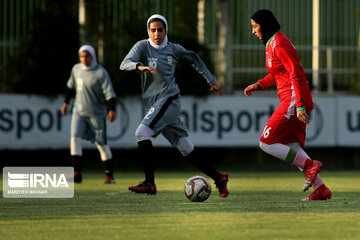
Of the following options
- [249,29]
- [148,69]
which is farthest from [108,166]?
[249,29]

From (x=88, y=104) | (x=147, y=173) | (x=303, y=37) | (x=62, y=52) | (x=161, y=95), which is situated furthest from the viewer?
(x=303, y=37)

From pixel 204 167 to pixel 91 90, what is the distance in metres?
4.13

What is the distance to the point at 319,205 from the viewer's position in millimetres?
8742

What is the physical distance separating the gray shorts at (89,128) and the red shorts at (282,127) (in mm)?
4877

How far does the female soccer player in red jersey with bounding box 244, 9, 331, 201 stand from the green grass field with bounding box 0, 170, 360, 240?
362mm

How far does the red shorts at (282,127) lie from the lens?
9188 mm

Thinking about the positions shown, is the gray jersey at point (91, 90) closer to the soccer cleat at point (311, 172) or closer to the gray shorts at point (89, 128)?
the gray shorts at point (89, 128)

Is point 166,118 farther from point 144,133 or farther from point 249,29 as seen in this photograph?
point 249,29

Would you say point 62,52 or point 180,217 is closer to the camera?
point 180,217

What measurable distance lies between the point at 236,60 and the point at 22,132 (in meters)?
6.52

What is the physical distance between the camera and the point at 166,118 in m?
9.94

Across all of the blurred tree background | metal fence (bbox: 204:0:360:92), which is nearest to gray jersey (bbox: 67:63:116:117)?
the blurred tree background

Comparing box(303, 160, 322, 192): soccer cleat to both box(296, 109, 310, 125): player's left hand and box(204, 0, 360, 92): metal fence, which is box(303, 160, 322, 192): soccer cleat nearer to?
box(296, 109, 310, 125): player's left hand

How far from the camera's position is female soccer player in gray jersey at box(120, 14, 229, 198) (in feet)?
32.5
